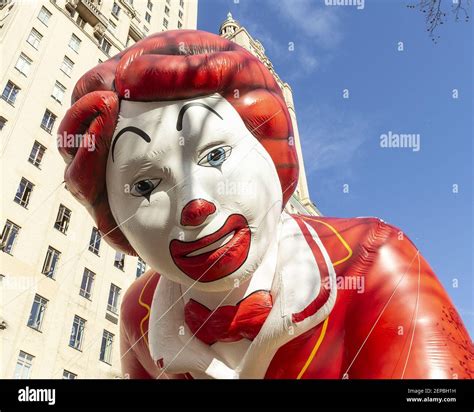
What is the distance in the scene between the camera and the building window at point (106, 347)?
1712cm

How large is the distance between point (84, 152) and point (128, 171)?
39cm

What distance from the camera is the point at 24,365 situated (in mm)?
14133

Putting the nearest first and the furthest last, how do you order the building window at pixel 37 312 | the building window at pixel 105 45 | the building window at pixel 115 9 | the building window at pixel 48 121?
the building window at pixel 37 312, the building window at pixel 48 121, the building window at pixel 105 45, the building window at pixel 115 9

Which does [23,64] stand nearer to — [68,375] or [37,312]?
[37,312]

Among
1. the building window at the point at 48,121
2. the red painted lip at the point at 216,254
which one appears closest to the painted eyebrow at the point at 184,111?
the red painted lip at the point at 216,254

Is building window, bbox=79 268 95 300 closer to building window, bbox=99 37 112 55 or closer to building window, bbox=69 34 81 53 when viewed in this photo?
building window, bbox=69 34 81 53

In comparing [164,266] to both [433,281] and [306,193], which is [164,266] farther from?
[306,193]

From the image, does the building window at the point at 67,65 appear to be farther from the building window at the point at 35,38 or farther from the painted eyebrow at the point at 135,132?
the painted eyebrow at the point at 135,132

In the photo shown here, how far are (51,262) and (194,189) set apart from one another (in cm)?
1515

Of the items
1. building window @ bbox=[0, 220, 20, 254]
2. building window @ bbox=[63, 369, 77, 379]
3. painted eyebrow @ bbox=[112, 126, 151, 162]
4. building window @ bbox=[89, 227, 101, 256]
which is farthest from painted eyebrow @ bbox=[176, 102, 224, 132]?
building window @ bbox=[89, 227, 101, 256]

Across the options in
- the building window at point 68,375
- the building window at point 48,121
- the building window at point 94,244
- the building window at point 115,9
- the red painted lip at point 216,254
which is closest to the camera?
the red painted lip at point 216,254

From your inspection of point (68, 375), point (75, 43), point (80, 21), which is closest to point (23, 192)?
point (68, 375)

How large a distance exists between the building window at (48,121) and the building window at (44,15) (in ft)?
14.9
